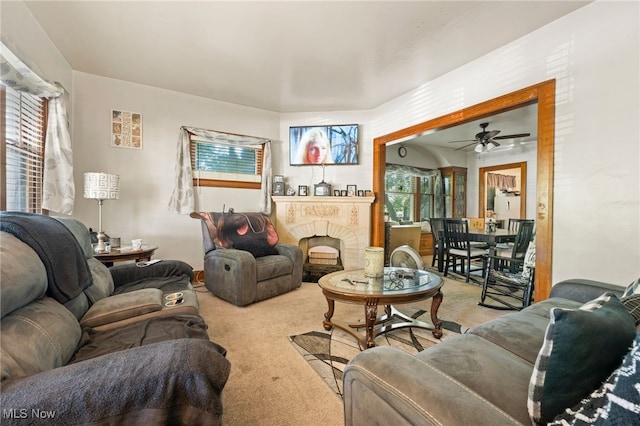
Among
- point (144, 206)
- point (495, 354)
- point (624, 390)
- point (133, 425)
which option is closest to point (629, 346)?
point (624, 390)

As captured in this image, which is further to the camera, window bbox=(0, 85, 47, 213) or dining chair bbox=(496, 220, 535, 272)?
dining chair bbox=(496, 220, 535, 272)

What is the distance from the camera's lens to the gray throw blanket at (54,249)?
3.50 feet

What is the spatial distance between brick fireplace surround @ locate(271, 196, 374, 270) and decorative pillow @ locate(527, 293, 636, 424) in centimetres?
351

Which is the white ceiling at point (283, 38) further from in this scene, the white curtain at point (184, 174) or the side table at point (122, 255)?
the side table at point (122, 255)

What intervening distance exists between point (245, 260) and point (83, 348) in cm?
160

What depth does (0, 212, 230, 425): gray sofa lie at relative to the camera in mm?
644

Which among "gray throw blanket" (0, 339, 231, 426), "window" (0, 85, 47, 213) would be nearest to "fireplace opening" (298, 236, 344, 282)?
"window" (0, 85, 47, 213)

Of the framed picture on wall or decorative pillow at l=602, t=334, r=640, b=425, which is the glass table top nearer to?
decorative pillow at l=602, t=334, r=640, b=425

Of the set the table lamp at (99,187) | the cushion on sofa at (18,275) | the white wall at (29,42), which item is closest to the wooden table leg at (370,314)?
the cushion on sofa at (18,275)

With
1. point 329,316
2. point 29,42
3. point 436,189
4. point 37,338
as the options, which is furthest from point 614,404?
point 436,189

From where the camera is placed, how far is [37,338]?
0.90 meters

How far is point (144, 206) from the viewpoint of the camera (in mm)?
3441

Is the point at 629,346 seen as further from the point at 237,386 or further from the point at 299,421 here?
the point at 237,386

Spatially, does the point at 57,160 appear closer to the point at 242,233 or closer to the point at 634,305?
the point at 242,233
